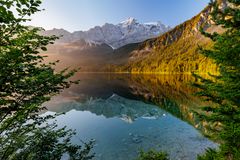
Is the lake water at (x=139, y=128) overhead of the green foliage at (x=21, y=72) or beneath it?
beneath

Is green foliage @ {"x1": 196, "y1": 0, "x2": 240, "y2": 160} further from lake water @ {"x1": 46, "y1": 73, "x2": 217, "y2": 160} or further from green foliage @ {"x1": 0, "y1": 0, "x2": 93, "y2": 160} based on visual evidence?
green foliage @ {"x1": 0, "y1": 0, "x2": 93, "y2": 160}

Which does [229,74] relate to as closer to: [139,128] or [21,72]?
[21,72]

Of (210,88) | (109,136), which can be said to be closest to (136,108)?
(109,136)

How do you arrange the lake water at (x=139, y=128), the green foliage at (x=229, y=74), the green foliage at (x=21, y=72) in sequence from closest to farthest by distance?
1. the green foliage at (x=21, y=72)
2. the green foliage at (x=229, y=74)
3. the lake water at (x=139, y=128)

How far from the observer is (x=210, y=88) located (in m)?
16.6

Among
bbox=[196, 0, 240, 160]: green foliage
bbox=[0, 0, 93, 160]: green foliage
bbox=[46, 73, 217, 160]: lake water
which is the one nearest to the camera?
bbox=[0, 0, 93, 160]: green foliage

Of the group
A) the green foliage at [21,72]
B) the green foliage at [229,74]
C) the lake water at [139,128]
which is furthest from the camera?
the lake water at [139,128]

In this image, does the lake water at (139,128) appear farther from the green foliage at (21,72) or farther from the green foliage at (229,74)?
the green foliage at (21,72)

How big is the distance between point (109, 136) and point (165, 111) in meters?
26.0

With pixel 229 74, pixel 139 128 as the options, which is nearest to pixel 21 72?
pixel 229 74

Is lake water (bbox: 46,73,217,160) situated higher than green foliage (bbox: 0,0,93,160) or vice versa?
green foliage (bbox: 0,0,93,160)

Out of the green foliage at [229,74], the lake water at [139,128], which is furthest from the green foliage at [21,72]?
the lake water at [139,128]

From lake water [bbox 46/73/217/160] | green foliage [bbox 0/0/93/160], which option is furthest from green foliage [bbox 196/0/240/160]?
green foliage [bbox 0/0/93/160]

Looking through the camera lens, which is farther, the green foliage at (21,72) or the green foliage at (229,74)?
the green foliage at (229,74)
